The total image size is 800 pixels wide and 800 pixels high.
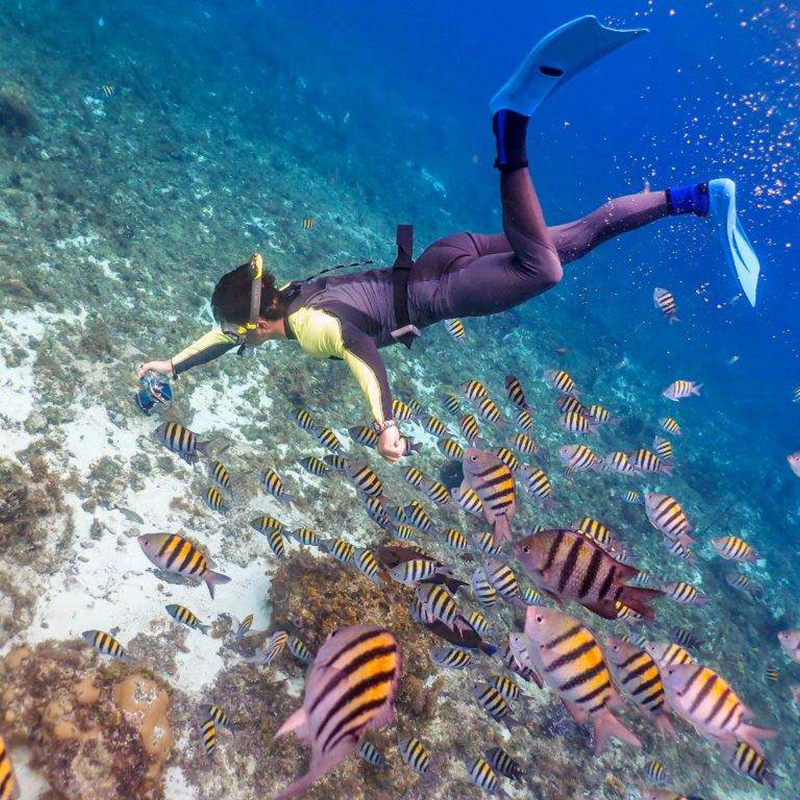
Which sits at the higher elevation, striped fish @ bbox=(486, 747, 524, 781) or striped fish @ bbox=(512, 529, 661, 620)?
striped fish @ bbox=(512, 529, 661, 620)

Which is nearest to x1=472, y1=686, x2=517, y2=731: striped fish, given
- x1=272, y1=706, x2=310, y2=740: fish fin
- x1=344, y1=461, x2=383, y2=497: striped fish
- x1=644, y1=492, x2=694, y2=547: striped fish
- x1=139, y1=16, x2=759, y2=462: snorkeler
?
x1=344, y1=461, x2=383, y2=497: striped fish

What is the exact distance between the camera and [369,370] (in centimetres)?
421

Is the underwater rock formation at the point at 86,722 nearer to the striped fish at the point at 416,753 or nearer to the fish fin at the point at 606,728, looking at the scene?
the striped fish at the point at 416,753

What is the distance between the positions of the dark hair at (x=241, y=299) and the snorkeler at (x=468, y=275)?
10 mm

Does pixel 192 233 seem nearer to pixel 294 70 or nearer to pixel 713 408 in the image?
pixel 294 70

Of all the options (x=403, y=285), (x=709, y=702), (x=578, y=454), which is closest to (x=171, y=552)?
(x=403, y=285)

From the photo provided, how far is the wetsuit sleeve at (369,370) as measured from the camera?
4086 millimetres

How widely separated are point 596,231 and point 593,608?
3542 millimetres

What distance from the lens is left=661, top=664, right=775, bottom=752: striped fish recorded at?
3.55m

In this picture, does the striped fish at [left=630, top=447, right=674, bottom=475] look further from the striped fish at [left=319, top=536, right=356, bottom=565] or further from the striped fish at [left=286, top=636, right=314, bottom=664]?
the striped fish at [left=286, top=636, right=314, bottom=664]

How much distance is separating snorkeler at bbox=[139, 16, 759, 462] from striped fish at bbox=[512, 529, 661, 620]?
4.04ft

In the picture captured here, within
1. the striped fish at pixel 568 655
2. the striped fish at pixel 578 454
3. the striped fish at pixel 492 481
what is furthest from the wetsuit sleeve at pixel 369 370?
the striped fish at pixel 578 454

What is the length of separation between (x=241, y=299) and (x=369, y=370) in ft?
4.33

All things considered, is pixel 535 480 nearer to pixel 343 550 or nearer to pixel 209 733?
pixel 343 550
